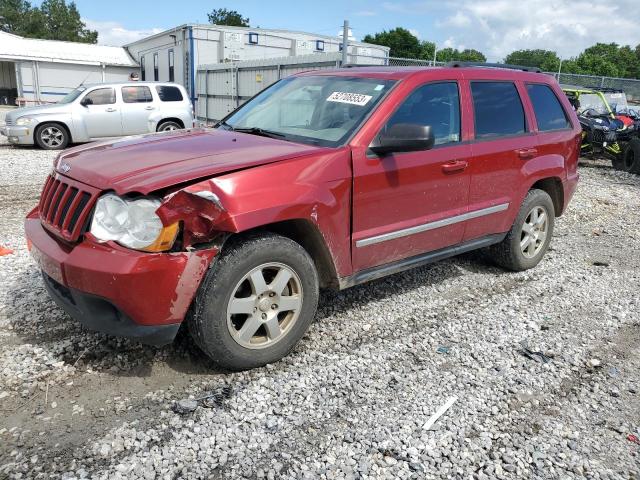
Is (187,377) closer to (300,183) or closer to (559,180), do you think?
(300,183)

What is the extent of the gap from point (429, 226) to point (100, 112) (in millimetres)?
11301

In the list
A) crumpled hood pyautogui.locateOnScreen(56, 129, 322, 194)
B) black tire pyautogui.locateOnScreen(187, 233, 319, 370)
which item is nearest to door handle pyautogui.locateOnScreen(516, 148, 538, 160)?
crumpled hood pyautogui.locateOnScreen(56, 129, 322, 194)

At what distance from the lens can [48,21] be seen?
85.6m

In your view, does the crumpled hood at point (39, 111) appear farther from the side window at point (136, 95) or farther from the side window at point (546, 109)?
the side window at point (546, 109)

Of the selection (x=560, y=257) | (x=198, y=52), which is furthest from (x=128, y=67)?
(x=560, y=257)

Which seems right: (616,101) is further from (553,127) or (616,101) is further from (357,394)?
(357,394)

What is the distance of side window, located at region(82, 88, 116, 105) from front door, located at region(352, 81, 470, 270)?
11.1m

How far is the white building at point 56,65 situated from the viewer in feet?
106

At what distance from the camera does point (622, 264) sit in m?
5.71

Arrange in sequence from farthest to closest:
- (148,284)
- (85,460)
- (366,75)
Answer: (366,75)
(148,284)
(85,460)

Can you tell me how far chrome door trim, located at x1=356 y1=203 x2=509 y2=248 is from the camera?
3.60 meters

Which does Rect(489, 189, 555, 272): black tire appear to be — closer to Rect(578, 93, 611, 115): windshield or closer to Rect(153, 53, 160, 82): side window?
Rect(578, 93, 611, 115): windshield

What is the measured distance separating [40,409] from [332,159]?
7.06ft

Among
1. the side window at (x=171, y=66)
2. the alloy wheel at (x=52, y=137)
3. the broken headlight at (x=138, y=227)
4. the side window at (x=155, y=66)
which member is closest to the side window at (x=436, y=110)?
the broken headlight at (x=138, y=227)
